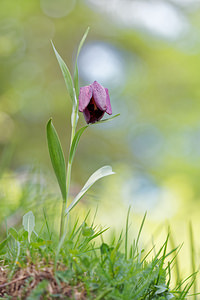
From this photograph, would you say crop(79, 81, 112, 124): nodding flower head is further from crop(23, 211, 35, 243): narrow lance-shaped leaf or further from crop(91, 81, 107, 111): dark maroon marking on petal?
crop(23, 211, 35, 243): narrow lance-shaped leaf

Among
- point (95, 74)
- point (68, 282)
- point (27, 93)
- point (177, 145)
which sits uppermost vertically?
point (95, 74)

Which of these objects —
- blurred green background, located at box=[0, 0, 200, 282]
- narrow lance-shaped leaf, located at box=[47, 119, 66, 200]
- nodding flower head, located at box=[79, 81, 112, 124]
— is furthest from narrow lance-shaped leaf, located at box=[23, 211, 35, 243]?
blurred green background, located at box=[0, 0, 200, 282]

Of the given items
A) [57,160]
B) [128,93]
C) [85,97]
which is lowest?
[57,160]

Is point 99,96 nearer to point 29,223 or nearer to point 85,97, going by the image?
point 85,97

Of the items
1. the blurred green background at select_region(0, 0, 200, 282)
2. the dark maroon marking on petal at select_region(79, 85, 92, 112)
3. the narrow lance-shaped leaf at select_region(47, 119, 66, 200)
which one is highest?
the blurred green background at select_region(0, 0, 200, 282)

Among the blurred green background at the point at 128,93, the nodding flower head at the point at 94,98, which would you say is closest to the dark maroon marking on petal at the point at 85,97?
the nodding flower head at the point at 94,98

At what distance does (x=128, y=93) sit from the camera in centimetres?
488

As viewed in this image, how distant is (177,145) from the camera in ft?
16.3

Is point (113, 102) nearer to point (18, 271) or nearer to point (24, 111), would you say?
point (24, 111)

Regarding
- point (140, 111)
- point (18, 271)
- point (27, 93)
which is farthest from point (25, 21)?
point (18, 271)

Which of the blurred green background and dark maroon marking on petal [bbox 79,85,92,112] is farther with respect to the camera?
the blurred green background

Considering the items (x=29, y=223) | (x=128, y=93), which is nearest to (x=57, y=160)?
(x=29, y=223)

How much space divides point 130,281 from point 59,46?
4.90m

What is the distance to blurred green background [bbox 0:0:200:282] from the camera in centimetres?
460
